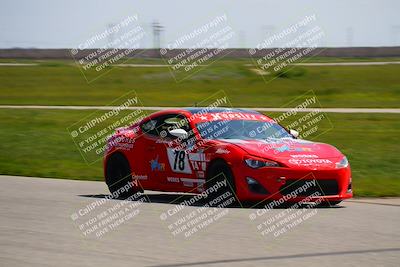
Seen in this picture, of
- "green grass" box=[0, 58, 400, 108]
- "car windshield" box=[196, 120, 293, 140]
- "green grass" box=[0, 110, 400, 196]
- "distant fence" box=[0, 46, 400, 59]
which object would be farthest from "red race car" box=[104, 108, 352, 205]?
"distant fence" box=[0, 46, 400, 59]

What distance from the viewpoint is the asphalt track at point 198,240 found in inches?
296

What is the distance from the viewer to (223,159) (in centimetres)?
1132

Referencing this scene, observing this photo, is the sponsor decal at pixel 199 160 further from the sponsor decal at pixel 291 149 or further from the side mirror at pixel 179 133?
the sponsor decal at pixel 291 149

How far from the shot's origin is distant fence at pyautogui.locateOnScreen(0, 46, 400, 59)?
242ft

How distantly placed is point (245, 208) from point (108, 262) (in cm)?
395

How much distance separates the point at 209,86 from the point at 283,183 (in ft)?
112

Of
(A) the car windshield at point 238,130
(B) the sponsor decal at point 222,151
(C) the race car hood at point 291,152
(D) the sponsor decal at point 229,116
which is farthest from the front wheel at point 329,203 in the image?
(D) the sponsor decal at point 229,116

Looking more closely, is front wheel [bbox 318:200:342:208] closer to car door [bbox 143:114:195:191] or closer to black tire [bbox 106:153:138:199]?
car door [bbox 143:114:195:191]

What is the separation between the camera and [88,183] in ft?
49.2

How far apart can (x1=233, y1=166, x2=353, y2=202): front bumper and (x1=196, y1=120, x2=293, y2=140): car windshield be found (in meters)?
1.00

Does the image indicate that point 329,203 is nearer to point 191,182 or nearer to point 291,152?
point 291,152

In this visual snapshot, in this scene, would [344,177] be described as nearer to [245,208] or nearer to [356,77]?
[245,208]

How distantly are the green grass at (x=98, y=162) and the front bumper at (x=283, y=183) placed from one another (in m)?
2.28

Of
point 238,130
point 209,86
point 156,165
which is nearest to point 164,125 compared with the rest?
point 156,165
